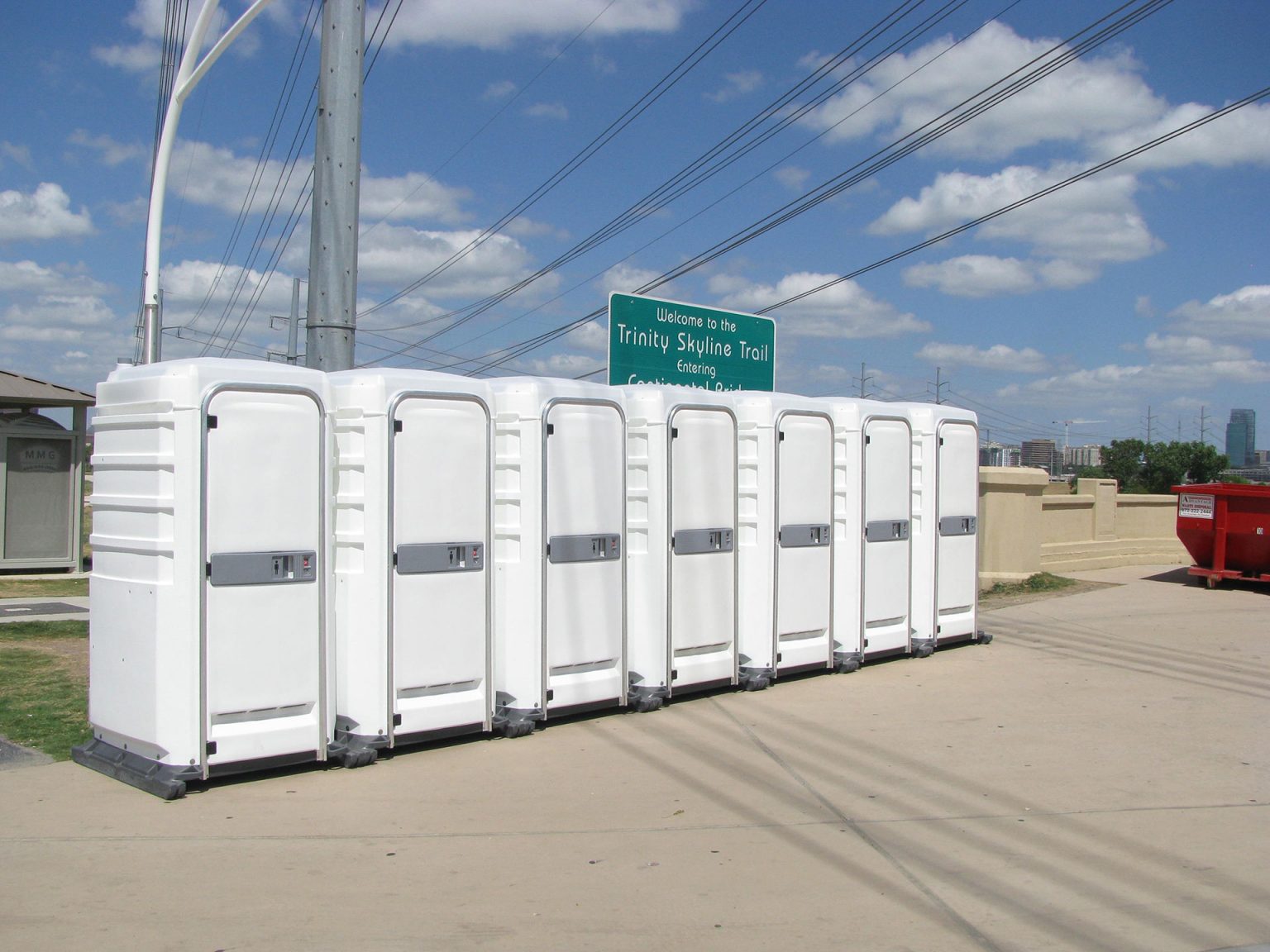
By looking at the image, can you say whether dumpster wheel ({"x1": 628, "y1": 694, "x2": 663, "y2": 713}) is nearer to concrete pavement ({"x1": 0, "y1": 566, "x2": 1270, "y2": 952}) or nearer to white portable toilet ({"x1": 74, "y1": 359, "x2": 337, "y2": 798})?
concrete pavement ({"x1": 0, "y1": 566, "x2": 1270, "y2": 952})

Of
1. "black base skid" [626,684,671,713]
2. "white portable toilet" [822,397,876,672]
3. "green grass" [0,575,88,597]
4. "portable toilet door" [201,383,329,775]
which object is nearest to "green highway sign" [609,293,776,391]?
"white portable toilet" [822,397,876,672]

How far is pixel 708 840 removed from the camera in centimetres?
551

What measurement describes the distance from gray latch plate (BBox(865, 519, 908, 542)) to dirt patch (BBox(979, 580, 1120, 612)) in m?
4.40

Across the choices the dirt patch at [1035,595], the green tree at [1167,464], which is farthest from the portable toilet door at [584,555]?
the green tree at [1167,464]

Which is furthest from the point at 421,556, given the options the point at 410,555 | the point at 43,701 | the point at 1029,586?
the point at 1029,586

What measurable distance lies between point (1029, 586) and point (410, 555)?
12050 millimetres

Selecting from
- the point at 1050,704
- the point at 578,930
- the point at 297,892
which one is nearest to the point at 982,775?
the point at 1050,704

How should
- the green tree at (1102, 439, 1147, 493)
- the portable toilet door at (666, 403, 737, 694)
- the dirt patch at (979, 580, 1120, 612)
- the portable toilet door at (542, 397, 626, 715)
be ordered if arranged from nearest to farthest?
the portable toilet door at (542, 397, 626, 715)
the portable toilet door at (666, 403, 737, 694)
the dirt patch at (979, 580, 1120, 612)
the green tree at (1102, 439, 1147, 493)

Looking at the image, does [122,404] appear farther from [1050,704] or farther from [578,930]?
[1050,704]

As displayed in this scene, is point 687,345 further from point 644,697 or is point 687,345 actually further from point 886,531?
point 644,697

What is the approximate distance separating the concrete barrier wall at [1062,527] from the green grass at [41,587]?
12923mm

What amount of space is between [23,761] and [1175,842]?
6.63 metres

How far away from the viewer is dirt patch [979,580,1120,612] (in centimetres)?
1476

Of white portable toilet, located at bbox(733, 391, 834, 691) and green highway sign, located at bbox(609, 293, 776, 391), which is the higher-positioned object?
green highway sign, located at bbox(609, 293, 776, 391)
